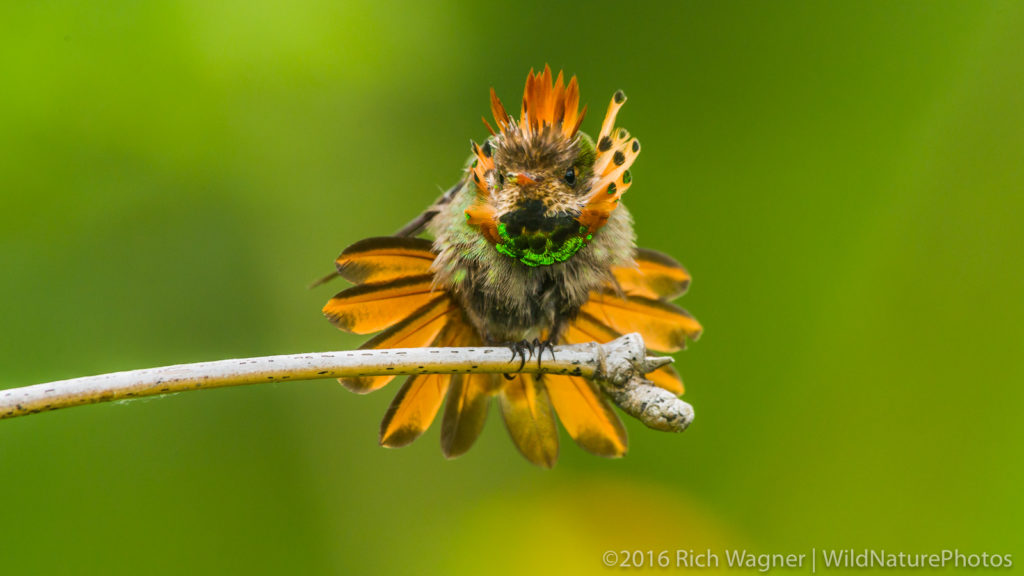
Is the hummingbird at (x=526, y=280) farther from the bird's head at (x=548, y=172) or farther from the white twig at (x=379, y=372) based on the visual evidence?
the white twig at (x=379, y=372)

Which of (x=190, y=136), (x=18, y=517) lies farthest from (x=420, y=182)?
(x=18, y=517)

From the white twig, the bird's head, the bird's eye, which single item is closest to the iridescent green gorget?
the bird's head

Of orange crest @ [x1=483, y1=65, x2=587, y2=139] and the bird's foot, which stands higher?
orange crest @ [x1=483, y1=65, x2=587, y2=139]

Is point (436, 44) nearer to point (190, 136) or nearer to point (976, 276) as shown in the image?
point (190, 136)

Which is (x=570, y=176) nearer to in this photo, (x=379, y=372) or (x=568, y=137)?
(x=568, y=137)

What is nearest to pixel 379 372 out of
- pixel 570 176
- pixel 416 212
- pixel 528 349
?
pixel 528 349

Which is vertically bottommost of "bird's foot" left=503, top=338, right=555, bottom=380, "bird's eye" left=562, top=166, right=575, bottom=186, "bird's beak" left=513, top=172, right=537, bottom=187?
"bird's foot" left=503, top=338, right=555, bottom=380

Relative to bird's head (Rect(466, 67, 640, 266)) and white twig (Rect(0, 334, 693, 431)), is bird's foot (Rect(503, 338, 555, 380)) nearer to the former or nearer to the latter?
white twig (Rect(0, 334, 693, 431))
